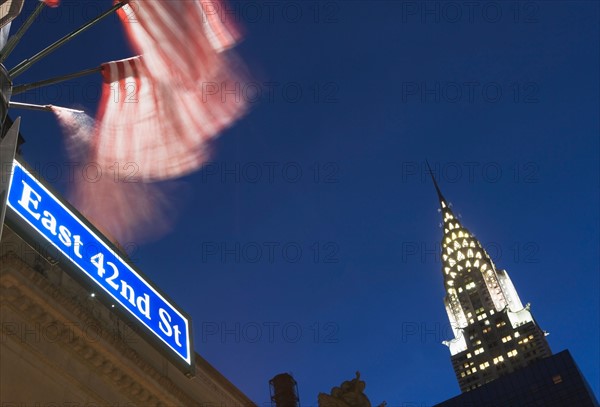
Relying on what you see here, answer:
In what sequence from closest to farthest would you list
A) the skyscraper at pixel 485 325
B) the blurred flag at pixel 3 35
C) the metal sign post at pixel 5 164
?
the metal sign post at pixel 5 164 → the blurred flag at pixel 3 35 → the skyscraper at pixel 485 325

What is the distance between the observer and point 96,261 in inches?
361

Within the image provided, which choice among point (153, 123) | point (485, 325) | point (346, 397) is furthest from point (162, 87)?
point (485, 325)

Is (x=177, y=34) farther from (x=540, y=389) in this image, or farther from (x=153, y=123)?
(x=540, y=389)

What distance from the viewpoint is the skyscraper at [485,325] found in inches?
6609

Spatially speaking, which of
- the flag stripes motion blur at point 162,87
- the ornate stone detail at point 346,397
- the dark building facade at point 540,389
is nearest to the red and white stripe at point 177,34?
the flag stripes motion blur at point 162,87

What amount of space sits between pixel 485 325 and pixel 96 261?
181353 mm

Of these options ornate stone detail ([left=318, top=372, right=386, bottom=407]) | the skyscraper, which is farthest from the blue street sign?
the skyscraper

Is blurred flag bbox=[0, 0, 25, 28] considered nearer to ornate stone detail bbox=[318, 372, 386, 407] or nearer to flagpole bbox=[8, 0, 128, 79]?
flagpole bbox=[8, 0, 128, 79]

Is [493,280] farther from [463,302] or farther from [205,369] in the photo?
[205,369]

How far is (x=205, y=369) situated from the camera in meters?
15.7

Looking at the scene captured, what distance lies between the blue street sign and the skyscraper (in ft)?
552

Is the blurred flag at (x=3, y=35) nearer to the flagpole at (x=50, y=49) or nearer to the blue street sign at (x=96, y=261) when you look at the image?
the flagpole at (x=50, y=49)

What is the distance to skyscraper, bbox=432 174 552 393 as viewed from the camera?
167875 mm

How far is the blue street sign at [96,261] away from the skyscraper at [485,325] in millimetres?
168387
